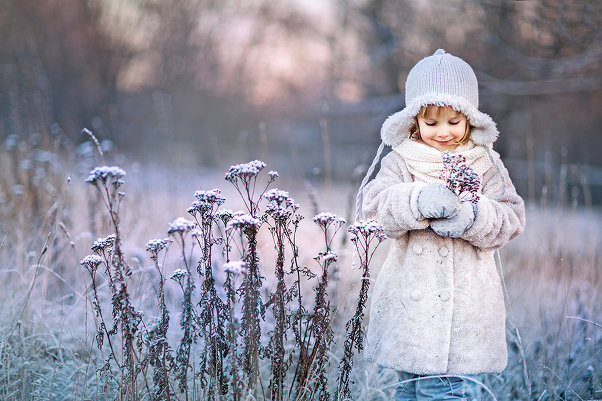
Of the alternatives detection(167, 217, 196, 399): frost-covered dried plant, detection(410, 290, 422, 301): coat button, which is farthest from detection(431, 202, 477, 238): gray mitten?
detection(167, 217, 196, 399): frost-covered dried plant

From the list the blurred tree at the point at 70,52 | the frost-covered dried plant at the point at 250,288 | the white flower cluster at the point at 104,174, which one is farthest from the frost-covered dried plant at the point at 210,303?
the blurred tree at the point at 70,52

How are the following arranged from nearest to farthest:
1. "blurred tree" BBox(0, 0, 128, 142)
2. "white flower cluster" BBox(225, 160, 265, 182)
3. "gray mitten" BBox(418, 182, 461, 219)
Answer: "white flower cluster" BBox(225, 160, 265, 182) < "gray mitten" BBox(418, 182, 461, 219) < "blurred tree" BBox(0, 0, 128, 142)

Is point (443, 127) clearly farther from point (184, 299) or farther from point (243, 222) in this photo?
point (184, 299)

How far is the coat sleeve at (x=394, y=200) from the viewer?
7.81ft

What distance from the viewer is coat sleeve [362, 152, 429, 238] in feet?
7.81

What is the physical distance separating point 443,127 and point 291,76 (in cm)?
1382

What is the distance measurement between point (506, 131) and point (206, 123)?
1062 cm

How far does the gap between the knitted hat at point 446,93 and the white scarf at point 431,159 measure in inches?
2.3

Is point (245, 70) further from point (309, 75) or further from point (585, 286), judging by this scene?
point (585, 286)

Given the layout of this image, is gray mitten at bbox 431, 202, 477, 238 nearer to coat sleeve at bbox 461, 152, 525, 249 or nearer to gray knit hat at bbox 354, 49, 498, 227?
coat sleeve at bbox 461, 152, 525, 249

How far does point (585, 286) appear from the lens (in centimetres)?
418

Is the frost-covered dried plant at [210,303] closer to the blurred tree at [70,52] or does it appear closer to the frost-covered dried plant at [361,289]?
the frost-covered dried plant at [361,289]

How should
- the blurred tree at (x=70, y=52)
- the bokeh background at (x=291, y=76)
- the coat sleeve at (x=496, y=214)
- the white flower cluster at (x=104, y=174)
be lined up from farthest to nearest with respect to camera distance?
the blurred tree at (x=70, y=52)
the bokeh background at (x=291, y=76)
the coat sleeve at (x=496, y=214)
the white flower cluster at (x=104, y=174)

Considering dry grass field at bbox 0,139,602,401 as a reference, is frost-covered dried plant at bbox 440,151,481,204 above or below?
above
